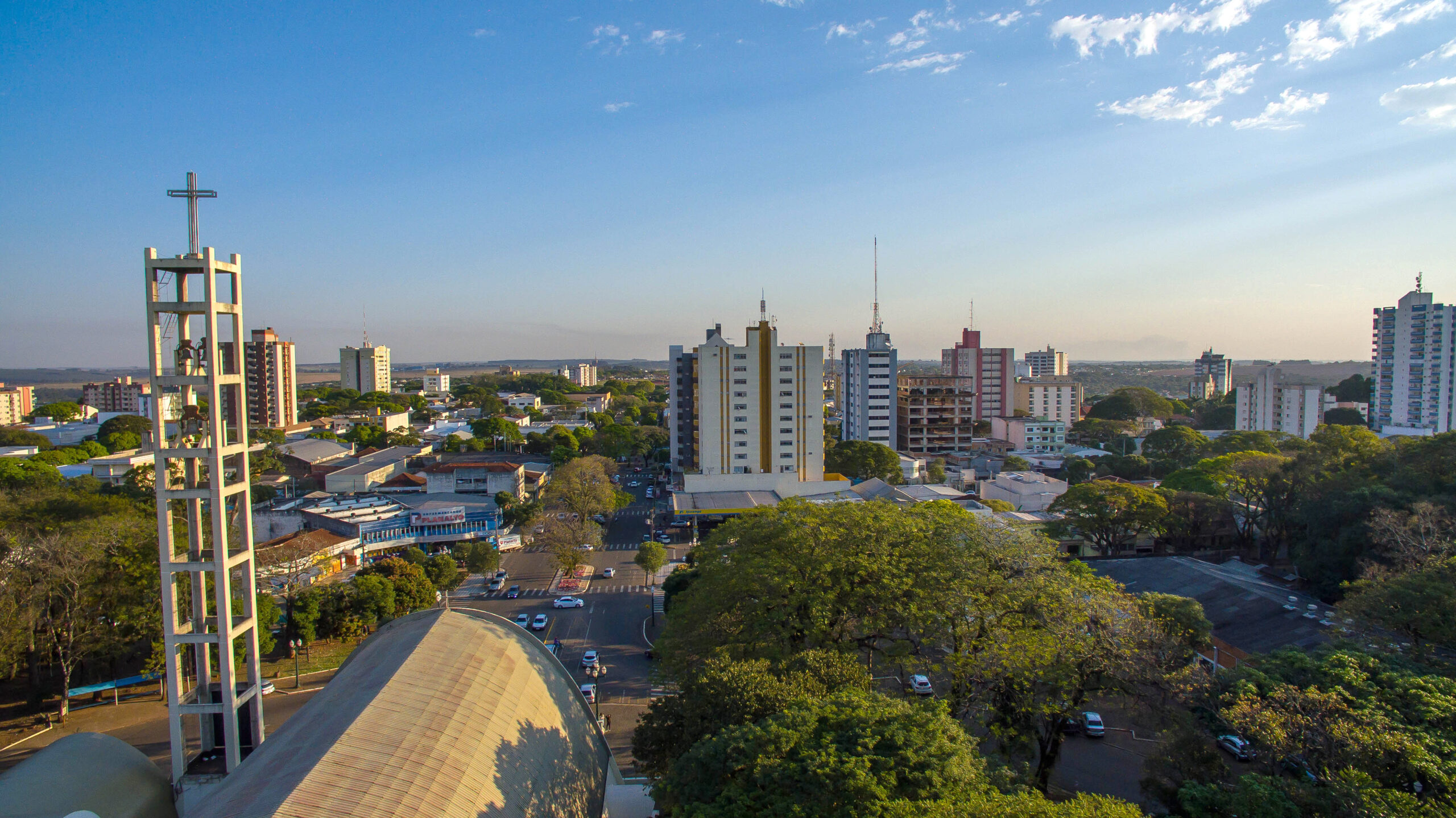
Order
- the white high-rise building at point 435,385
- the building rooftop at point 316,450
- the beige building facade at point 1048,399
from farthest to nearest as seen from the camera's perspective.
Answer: the white high-rise building at point 435,385 < the beige building facade at point 1048,399 < the building rooftop at point 316,450

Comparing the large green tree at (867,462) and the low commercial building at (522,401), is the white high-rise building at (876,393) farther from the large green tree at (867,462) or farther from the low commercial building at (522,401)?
the low commercial building at (522,401)

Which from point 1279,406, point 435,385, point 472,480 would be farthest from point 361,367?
point 1279,406

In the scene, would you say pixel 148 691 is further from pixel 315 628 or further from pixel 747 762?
pixel 747 762

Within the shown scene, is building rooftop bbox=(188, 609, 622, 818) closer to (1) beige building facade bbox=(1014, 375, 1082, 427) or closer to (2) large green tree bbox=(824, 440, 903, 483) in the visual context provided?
(2) large green tree bbox=(824, 440, 903, 483)

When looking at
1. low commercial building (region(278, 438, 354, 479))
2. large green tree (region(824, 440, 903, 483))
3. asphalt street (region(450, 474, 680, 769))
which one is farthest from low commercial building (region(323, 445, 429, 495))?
large green tree (region(824, 440, 903, 483))

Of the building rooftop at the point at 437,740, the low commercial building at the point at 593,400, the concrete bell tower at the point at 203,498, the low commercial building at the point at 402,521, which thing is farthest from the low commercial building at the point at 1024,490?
the low commercial building at the point at 593,400

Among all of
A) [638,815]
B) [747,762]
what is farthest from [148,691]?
[747,762]
